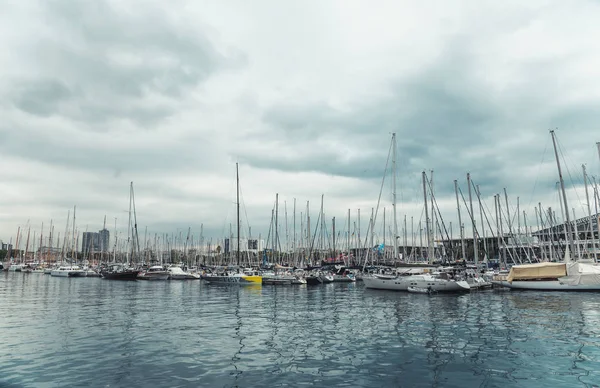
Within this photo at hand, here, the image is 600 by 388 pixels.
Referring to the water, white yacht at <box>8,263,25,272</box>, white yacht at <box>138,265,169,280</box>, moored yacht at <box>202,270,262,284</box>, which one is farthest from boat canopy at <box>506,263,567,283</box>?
white yacht at <box>8,263,25,272</box>

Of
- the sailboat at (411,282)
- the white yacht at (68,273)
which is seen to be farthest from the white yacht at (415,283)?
the white yacht at (68,273)

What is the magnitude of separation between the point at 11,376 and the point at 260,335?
1347 centimetres

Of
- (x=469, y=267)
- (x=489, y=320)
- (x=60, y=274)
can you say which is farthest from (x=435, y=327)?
(x=60, y=274)

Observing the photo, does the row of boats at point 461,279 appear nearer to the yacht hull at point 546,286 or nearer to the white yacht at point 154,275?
the yacht hull at point 546,286

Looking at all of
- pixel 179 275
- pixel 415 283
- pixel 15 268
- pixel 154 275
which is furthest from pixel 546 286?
pixel 15 268

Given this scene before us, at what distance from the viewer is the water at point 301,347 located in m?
16.3

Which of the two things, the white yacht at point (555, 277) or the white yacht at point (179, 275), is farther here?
the white yacht at point (179, 275)

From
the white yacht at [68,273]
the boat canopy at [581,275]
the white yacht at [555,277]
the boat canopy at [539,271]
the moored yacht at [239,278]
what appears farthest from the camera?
the white yacht at [68,273]

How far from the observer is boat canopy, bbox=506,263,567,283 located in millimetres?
58062

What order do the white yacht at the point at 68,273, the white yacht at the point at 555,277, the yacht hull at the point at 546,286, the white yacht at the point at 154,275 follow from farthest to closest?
the white yacht at the point at 68,273 → the white yacht at the point at 154,275 → the white yacht at the point at 555,277 → the yacht hull at the point at 546,286

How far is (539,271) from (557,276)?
2.49 metres

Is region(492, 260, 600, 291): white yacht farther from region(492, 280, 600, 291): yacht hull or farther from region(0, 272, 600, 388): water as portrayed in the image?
region(0, 272, 600, 388): water

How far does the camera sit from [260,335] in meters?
25.8

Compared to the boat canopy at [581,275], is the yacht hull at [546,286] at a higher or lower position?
lower
